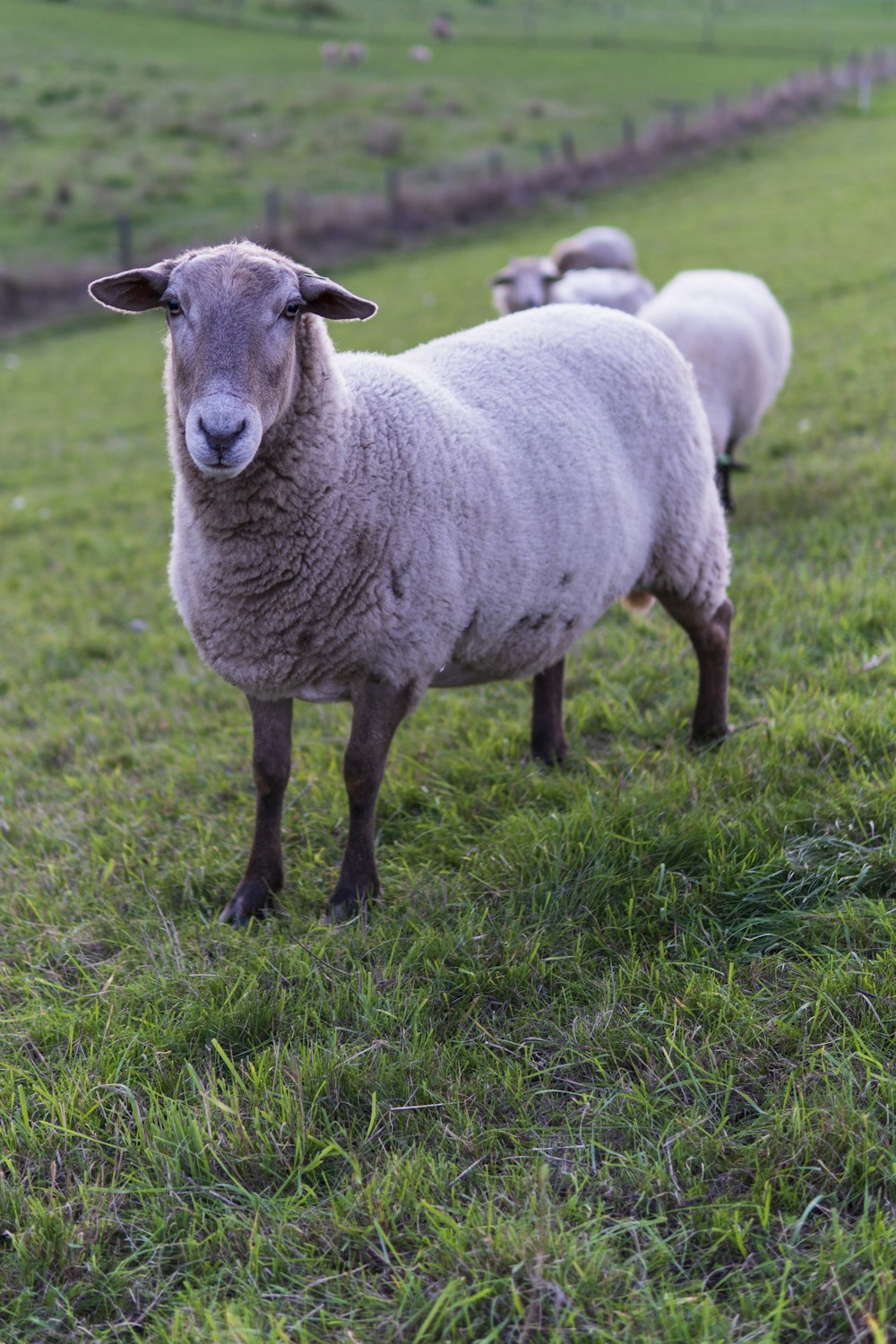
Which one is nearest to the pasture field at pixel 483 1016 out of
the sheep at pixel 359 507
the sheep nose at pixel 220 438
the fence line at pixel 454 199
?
the sheep at pixel 359 507

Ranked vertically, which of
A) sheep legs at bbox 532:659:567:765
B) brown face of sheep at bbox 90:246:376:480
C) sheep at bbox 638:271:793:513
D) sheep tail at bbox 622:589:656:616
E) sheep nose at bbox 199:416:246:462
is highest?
brown face of sheep at bbox 90:246:376:480

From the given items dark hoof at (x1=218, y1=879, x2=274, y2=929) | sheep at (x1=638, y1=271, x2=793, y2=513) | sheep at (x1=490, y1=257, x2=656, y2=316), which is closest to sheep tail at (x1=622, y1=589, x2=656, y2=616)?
dark hoof at (x1=218, y1=879, x2=274, y2=929)

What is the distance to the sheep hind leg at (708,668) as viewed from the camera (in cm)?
349

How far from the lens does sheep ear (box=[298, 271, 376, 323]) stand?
272cm

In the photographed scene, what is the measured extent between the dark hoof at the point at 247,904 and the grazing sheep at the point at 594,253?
8.04 metres

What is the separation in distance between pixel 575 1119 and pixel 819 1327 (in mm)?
543

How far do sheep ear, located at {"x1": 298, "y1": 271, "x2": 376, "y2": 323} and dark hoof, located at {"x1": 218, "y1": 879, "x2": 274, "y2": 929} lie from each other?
1.46 metres

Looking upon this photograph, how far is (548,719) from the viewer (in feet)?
11.4

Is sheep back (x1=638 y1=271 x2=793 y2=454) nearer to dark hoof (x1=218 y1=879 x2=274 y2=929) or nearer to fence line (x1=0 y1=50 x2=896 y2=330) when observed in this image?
dark hoof (x1=218 y1=879 x2=274 y2=929)

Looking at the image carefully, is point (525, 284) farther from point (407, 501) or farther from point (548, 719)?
point (407, 501)

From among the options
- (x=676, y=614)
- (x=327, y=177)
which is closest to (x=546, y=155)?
(x=327, y=177)

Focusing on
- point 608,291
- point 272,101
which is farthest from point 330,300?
point 272,101

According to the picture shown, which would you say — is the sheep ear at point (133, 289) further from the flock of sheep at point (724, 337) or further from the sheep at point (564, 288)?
the sheep at point (564, 288)

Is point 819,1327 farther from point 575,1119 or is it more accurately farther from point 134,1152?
point 134,1152
